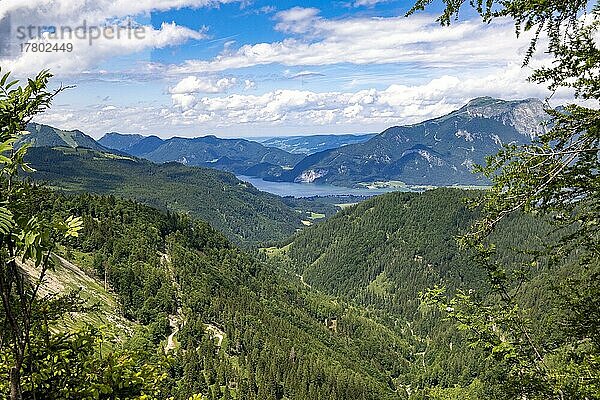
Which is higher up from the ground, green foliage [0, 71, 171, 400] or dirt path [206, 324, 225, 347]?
green foliage [0, 71, 171, 400]


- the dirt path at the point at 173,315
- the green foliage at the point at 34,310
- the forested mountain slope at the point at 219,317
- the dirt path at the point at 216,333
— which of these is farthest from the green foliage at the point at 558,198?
the dirt path at the point at 216,333

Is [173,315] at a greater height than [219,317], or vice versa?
[173,315]

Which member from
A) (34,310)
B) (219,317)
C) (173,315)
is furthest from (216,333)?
(34,310)

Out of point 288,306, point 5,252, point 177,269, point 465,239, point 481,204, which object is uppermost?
point 5,252

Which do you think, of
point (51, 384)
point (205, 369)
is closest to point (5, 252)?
point (51, 384)

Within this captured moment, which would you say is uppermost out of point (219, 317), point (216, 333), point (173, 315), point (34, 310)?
point (34, 310)

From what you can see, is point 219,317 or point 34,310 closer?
point 34,310

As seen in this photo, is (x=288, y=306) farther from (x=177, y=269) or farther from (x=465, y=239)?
(x=465, y=239)

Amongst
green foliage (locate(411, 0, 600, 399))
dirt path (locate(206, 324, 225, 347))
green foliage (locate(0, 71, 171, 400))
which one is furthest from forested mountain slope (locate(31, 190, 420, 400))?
green foliage (locate(411, 0, 600, 399))

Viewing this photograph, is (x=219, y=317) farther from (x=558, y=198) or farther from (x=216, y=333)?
(x=558, y=198)

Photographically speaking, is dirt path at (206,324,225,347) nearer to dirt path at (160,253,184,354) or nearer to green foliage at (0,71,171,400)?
dirt path at (160,253,184,354)

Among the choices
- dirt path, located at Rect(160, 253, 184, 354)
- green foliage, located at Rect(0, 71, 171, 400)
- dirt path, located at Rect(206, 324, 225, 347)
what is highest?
green foliage, located at Rect(0, 71, 171, 400)
